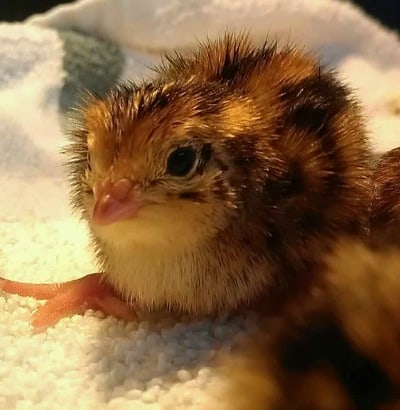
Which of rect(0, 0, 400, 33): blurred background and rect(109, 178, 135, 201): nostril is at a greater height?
rect(109, 178, 135, 201): nostril

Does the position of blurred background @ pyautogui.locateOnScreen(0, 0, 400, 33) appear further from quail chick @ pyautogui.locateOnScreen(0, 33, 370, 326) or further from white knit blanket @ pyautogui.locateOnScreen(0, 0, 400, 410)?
quail chick @ pyautogui.locateOnScreen(0, 33, 370, 326)

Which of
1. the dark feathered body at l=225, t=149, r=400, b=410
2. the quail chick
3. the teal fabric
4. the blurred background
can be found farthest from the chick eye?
the blurred background

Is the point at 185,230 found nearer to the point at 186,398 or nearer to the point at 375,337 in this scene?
the point at 186,398

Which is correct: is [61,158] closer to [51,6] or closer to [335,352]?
[51,6]

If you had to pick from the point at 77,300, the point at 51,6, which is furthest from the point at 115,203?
the point at 51,6

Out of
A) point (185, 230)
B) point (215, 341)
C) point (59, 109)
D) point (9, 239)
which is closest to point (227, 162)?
point (185, 230)

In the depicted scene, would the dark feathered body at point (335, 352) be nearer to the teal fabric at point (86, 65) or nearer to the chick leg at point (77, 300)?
the chick leg at point (77, 300)
